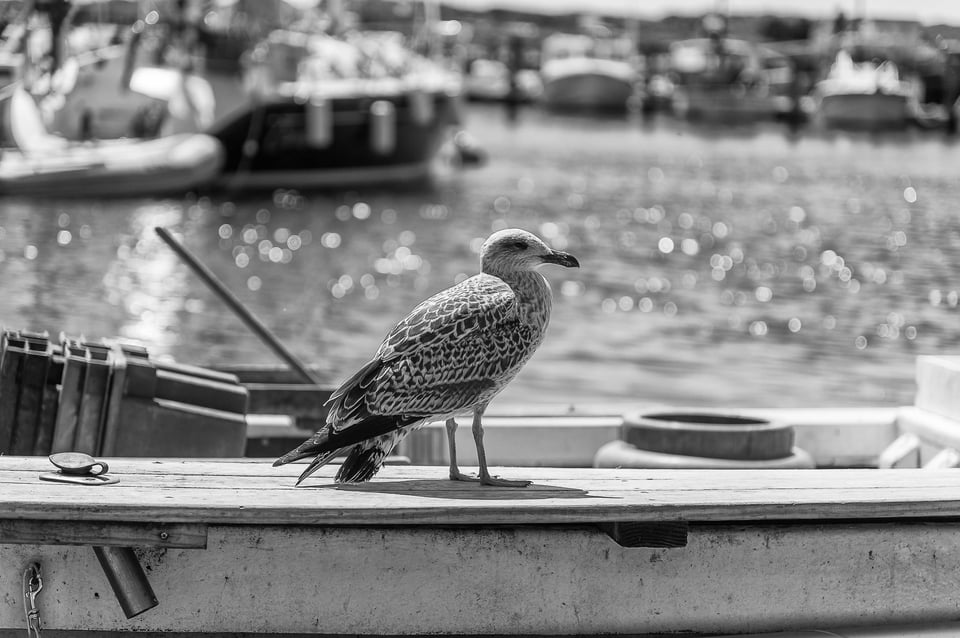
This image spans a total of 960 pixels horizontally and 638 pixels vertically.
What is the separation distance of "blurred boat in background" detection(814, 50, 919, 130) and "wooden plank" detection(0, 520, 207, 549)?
86.4m

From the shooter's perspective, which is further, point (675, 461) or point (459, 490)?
point (675, 461)

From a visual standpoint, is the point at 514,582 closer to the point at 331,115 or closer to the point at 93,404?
the point at 93,404

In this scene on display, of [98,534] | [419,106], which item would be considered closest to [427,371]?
[98,534]

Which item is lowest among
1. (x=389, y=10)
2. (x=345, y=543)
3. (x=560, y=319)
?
(x=560, y=319)

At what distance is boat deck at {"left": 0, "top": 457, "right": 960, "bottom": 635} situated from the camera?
185 inches

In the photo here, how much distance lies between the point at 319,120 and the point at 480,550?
124ft

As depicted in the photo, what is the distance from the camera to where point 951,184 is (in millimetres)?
53562

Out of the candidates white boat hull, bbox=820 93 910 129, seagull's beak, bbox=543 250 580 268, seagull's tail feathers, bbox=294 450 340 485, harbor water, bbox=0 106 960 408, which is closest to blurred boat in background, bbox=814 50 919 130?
white boat hull, bbox=820 93 910 129

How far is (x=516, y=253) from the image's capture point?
538cm

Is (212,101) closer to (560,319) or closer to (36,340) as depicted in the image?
(560,319)

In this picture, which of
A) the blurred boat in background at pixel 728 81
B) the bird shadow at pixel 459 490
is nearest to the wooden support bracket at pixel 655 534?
the bird shadow at pixel 459 490

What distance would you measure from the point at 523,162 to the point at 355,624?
57835 mm

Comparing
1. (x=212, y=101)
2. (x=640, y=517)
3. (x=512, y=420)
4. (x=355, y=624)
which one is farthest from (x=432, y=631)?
(x=212, y=101)

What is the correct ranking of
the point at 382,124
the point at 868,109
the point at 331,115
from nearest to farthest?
the point at 331,115, the point at 382,124, the point at 868,109
